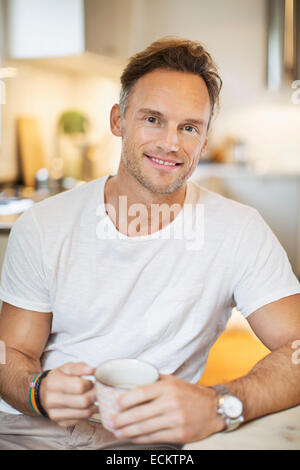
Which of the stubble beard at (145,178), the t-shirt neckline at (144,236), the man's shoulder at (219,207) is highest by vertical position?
the stubble beard at (145,178)

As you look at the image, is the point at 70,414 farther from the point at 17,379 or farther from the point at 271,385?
the point at 271,385

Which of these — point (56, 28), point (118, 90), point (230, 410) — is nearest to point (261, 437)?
point (230, 410)

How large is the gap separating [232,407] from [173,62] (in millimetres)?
721

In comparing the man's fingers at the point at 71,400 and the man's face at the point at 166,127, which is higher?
the man's face at the point at 166,127

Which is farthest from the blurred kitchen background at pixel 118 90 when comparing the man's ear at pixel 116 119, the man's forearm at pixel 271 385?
the man's forearm at pixel 271 385

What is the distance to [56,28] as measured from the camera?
2838mm

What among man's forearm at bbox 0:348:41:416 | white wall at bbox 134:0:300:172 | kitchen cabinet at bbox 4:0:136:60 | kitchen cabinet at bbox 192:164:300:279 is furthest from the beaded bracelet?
white wall at bbox 134:0:300:172

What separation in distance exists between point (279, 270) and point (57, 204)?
50 centimetres

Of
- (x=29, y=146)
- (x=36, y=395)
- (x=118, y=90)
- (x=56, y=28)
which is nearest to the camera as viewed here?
(x=36, y=395)

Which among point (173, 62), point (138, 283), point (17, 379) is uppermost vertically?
point (173, 62)

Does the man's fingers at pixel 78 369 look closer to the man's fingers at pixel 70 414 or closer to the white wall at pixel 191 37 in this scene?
the man's fingers at pixel 70 414

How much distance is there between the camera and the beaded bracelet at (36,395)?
846 mm

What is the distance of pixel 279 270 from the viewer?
1.05m

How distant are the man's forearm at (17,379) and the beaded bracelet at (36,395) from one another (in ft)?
0.07
